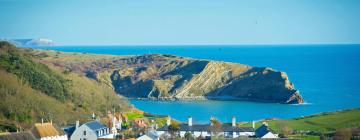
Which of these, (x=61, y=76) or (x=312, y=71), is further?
(x=312, y=71)

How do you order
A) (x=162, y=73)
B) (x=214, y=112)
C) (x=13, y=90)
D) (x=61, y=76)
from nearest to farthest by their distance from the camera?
(x=13, y=90)
(x=61, y=76)
(x=214, y=112)
(x=162, y=73)

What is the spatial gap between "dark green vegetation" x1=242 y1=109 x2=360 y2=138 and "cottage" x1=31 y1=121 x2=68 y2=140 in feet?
51.6

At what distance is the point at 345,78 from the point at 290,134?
109 meters

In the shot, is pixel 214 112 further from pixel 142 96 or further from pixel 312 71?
pixel 312 71

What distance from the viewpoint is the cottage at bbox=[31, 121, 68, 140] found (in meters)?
39.1

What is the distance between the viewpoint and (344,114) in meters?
62.9

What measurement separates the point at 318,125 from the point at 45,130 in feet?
78.1

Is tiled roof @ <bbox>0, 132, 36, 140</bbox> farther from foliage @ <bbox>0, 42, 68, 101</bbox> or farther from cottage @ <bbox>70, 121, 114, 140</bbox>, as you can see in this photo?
foliage @ <bbox>0, 42, 68, 101</bbox>

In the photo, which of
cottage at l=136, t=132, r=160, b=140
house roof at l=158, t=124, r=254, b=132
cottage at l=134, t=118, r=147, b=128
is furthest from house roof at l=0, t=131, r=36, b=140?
cottage at l=134, t=118, r=147, b=128

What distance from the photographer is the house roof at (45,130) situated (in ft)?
128

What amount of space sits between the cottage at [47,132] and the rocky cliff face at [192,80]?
72818mm

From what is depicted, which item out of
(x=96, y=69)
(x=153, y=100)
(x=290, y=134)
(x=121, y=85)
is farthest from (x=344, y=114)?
(x=96, y=69)

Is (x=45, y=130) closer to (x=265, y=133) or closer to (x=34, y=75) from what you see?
(x=265, y=133)

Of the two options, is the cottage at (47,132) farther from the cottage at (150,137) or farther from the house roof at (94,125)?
the cottage at (150,137)
